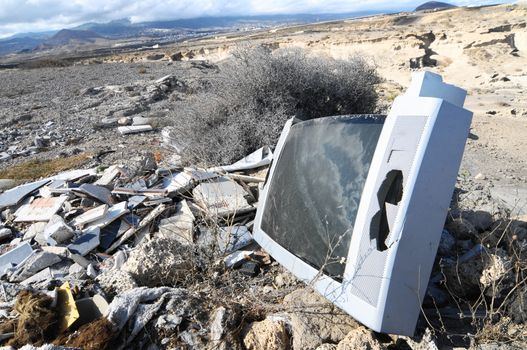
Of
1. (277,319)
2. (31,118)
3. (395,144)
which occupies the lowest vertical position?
(31,118)

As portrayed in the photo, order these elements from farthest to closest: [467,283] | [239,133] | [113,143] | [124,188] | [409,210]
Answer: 1. [113,143]
2. [239,133]
3. [124,188]
4. [467,283]
5. [409,210]

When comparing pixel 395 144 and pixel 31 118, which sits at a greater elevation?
pixel 395 144

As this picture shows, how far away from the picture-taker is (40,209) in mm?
3846

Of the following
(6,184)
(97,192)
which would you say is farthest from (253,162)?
(6,184)

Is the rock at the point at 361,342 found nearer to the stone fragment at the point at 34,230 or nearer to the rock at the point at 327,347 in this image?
the rock at the point at 327,347

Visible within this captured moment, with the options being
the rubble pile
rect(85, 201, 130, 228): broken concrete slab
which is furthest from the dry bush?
rect(85, 201, 130, 228): broken concrete slab

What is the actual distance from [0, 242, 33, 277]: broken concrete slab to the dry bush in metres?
2.05

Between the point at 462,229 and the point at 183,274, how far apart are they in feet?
5.94

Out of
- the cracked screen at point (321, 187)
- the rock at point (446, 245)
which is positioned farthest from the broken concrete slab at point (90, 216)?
the rock at point (446, 245)

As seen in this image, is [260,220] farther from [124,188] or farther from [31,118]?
[31,118]

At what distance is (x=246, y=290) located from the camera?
2.30 meters

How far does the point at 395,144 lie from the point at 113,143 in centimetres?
674

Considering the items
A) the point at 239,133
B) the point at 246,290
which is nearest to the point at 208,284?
the point at 246,290

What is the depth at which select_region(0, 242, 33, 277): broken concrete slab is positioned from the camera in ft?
10.2
